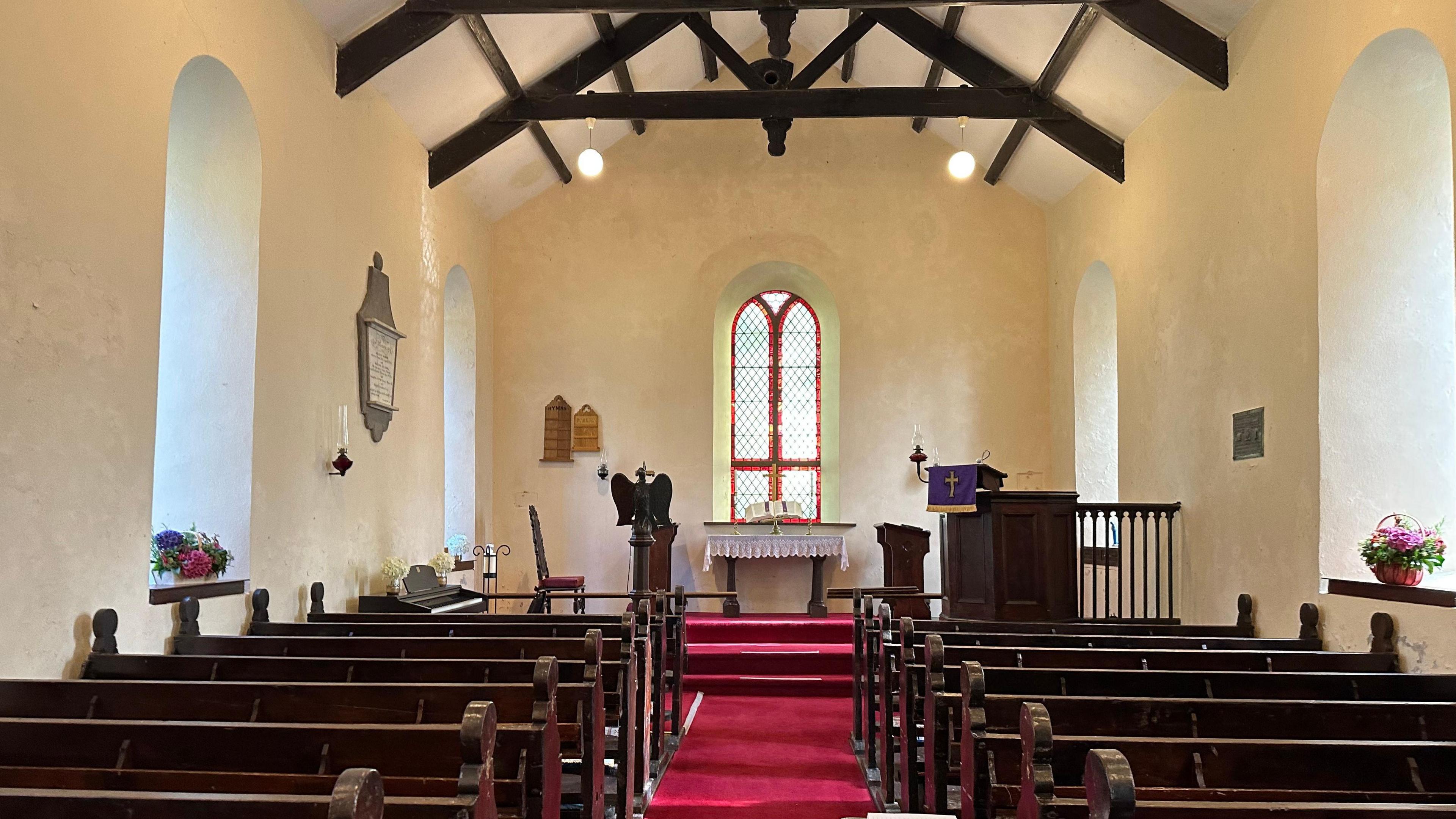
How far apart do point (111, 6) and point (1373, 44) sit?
5439mm

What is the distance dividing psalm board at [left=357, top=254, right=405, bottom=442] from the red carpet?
2.79 m

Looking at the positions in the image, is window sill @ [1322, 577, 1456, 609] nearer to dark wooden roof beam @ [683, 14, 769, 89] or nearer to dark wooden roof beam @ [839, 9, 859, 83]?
dark wooden roof beam @ [683, 14, 769, 89]

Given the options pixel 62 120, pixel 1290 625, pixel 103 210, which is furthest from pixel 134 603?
pixel 1290 625

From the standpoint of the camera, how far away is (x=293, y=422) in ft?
20.2

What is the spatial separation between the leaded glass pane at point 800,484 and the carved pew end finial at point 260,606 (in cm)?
622

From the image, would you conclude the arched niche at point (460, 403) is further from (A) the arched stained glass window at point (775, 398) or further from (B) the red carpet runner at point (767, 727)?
(A) the arched stained glass window at point (775, 398)

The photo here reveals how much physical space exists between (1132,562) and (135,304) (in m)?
5.62

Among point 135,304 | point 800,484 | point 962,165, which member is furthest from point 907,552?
point 135,304

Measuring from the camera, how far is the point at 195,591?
5051 mm

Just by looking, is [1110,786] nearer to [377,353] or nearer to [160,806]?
[160,806]

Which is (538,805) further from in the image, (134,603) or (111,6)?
(111,6)

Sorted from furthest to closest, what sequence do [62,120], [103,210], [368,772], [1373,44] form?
[1373,44] < [103,210] < [62,120] < [368,772]

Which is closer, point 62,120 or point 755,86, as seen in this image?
point 62,120

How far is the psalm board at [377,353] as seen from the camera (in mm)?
7113
